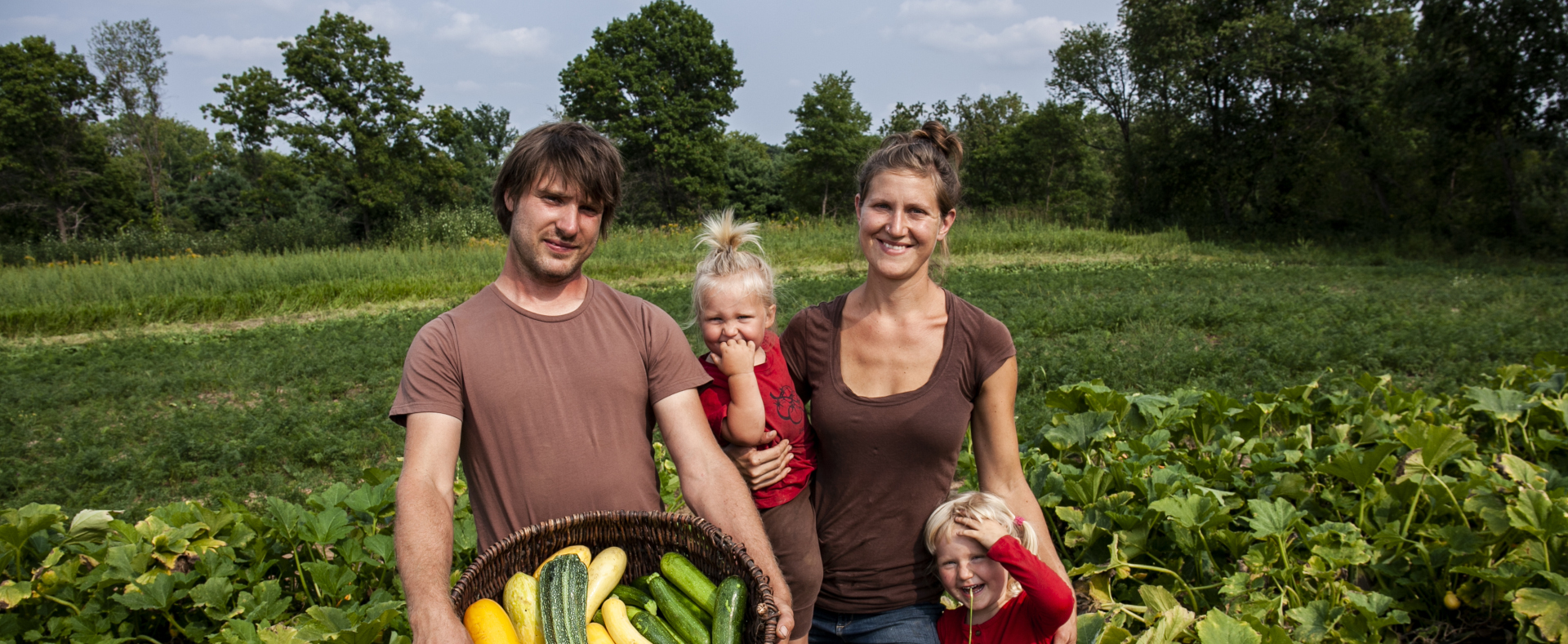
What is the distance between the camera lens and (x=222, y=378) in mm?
9523

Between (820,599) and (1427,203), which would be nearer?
(820,599)

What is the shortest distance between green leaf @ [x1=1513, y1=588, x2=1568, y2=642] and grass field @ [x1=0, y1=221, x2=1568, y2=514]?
2650mm

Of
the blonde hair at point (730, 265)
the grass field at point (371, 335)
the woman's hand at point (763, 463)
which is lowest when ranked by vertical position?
the grass field at point (371, 335)

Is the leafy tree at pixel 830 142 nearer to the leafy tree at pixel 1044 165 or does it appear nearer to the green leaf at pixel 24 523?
the leafy tree at pixel 1044 165

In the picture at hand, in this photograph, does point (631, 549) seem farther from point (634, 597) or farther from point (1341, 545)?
point (1341, 545)

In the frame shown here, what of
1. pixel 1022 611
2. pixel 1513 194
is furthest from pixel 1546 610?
pixel 1513 194

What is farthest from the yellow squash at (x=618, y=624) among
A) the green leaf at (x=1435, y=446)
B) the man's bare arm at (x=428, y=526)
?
the green leaf at (x=1435, y=446)

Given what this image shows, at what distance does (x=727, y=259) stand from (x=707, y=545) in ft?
3.50

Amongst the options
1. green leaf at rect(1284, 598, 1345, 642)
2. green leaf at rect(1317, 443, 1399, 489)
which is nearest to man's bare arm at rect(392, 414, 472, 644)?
green leaf at rect(1284, 598, 1345, 642)

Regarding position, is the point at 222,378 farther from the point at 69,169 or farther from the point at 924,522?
the point at 69,169

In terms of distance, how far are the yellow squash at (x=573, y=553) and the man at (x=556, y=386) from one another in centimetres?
17

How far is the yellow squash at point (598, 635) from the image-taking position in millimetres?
1799

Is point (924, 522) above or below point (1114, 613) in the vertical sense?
above

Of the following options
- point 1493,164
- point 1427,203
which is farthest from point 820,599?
point 1427,203
